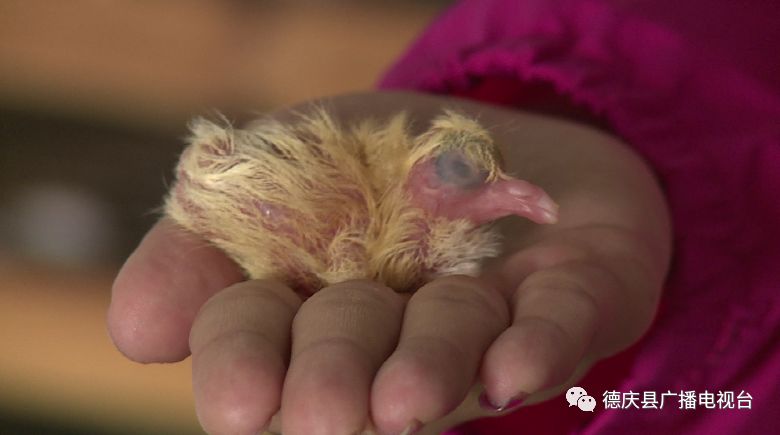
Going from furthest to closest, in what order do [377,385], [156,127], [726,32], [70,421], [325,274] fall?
1. [156,127]
2. [70,421]
3. [726,32]
4. [325,274]
5. [377,385]

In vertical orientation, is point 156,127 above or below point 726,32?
below

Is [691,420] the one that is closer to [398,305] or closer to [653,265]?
[653,265]

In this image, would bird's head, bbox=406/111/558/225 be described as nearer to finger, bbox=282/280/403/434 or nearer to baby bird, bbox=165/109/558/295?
baby bird, bbox=165/109/558/295

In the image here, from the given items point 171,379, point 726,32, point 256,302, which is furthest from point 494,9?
point 171,379

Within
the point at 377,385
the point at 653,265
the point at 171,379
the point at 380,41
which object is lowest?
the point at 171,379

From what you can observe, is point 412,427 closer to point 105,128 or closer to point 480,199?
point 480,199

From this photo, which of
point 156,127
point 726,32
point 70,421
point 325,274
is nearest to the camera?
point 325,274

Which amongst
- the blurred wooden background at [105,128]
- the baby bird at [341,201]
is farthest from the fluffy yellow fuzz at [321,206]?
the blurred wooden background at [105,128]
